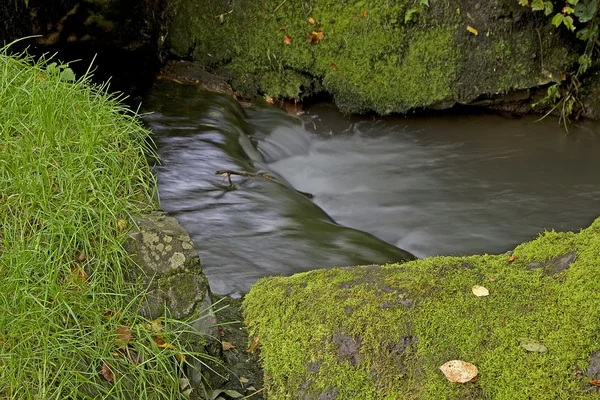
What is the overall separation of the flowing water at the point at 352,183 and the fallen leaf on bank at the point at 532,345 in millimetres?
1557

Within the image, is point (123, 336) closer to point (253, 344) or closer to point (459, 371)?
point (253, 344)

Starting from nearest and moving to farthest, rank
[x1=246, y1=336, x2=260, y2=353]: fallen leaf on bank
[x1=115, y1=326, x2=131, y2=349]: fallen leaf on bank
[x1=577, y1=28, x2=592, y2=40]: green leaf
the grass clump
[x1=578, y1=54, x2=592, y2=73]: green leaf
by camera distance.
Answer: the grass clump → [x1=115, y1=326, x2=131, y2=349]: fallen leaf on bank → [x1=246, y1=336, x2=260, y2=353]: fallen leaf on bank → [x1=577, y1=28, x2=592, y2=40]: green leaf → [x1=578, y1=54, x2=592, y2=73]: green leaf

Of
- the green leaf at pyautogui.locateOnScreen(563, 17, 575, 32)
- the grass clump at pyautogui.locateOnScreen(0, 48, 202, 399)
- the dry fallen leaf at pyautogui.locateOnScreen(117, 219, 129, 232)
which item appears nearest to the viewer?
the grass clump at pyautogui.locateOnScreen(0, 48, 202, 399)

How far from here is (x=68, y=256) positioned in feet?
8.95

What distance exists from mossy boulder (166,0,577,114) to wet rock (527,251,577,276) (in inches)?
204

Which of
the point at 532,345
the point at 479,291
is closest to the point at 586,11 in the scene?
the point at 479,291

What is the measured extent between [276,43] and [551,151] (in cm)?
348

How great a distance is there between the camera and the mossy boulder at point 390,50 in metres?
7.13

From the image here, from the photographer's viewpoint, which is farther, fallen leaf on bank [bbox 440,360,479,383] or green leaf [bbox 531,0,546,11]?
green leaf [bbox 531,0,546,11]

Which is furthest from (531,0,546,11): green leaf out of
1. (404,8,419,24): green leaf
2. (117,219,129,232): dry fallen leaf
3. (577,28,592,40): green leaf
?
(117,219,129,232): dry fallen leaf

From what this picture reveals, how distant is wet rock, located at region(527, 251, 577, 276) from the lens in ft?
7.45

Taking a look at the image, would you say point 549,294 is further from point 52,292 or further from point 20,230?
point 20,230

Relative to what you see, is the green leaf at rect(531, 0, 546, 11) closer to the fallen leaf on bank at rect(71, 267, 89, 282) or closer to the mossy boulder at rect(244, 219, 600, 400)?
the mossy boulder at rect(244, 219, 600, 400)

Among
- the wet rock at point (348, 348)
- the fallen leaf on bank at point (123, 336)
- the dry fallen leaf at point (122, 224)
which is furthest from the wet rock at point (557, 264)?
the dry fallen leaf at point (122, 224)
